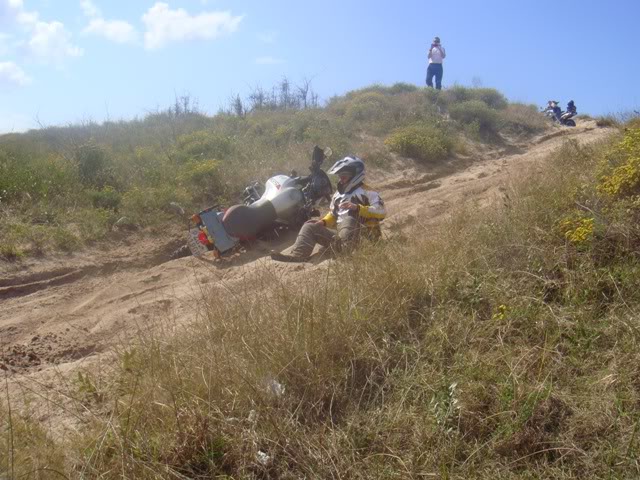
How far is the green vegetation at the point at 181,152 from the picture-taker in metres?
7.96

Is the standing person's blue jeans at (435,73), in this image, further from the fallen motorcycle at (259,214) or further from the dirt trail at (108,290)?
the fallen motorcycle at (259,214)

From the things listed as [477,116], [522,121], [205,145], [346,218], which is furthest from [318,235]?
[522,121]

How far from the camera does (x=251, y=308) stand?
Result: 3877 millimetres

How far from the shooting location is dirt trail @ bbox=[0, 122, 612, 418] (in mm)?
4781

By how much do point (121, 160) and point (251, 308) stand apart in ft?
23.7

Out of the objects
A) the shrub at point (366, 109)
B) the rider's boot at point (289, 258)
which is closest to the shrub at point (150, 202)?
the rider's boot at point (289, 258)

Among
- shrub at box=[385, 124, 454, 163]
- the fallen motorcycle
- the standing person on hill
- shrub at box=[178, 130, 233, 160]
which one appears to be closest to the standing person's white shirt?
the standing person on hill

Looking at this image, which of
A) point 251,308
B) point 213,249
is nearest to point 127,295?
point 213,249

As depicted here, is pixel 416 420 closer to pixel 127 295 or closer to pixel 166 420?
pixel 166 420

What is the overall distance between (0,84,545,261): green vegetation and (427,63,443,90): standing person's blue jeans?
1012 mm

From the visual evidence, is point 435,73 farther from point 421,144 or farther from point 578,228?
point 578,228

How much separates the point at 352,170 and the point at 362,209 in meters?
0.58

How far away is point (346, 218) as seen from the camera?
660 centimetres

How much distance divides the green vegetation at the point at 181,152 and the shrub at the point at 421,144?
0.10ft
